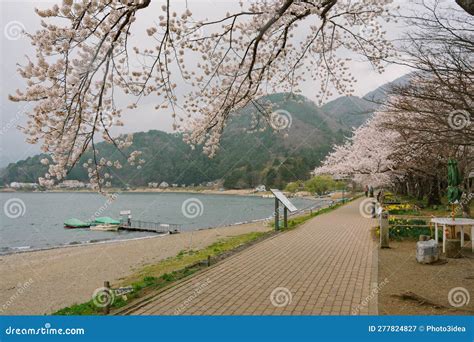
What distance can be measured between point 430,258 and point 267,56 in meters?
5.75

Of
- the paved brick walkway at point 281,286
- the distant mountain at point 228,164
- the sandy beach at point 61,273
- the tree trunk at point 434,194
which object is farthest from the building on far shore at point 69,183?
the distant mountain at point 228,164

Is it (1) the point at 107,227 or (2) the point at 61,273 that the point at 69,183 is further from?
(1) the point at 107,227

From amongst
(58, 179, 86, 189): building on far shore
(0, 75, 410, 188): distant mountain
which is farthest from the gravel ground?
(0, 75, 410, 188): distant mountain

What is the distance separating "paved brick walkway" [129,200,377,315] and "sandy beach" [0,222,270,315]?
478 centimetres

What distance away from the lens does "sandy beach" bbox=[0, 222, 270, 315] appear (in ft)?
34.3

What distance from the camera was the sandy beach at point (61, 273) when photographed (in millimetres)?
10453

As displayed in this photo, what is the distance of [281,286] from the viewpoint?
6.70m

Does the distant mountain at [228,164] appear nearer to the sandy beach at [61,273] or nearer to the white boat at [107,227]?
the white boat at [107,227]

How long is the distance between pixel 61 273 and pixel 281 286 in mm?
10971

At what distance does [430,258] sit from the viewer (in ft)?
27.5

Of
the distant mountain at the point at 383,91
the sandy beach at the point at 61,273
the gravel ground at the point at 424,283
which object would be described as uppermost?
the distant mountain at the point at 383,91

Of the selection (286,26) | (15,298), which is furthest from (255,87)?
(15,298)

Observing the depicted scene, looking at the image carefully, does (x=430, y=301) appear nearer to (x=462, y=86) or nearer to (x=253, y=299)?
(x=253, y=299)

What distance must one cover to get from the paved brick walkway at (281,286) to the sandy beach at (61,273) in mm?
4779
